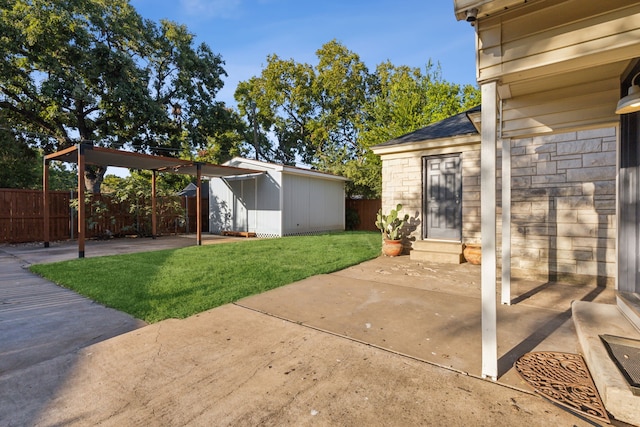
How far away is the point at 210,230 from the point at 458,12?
1336cm

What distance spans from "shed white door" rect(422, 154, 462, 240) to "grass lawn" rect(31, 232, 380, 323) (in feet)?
5.01

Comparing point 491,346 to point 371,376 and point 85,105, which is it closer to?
point 371,376

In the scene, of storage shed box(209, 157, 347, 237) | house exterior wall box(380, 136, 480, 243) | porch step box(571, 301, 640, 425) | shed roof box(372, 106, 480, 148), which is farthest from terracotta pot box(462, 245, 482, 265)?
storage shed box(209, 157, 347, 237)

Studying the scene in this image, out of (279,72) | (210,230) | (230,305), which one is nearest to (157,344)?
(230,305)

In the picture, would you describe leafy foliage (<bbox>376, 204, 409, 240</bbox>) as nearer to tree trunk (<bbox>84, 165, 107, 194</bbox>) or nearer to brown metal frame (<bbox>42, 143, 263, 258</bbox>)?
brown metal frame (<bbox>42, 143, 263, 258</bbox>)

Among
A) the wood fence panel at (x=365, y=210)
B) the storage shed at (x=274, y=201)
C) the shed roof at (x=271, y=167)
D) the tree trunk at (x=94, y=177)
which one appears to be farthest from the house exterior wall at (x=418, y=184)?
the tree trunk at (x=94, y=177)

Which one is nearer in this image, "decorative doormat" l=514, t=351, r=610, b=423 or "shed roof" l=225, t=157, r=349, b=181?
"decorative doormat" l=514, t=351, r=610, b=423

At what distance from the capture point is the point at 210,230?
1388 centimetres

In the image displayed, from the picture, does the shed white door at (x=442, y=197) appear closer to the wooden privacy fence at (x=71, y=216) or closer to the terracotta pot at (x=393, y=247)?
the terracotta pot at (x=393, y=247)

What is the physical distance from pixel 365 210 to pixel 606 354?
1357 cm

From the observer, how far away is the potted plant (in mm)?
7176

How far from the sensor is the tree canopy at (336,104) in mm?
17984

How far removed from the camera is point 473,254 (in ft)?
20.2

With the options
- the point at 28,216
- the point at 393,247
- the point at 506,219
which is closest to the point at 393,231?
the point at 393,247
